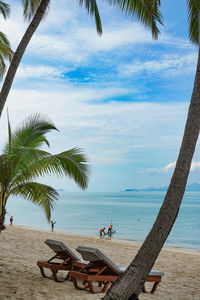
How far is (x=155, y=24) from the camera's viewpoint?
8008mm

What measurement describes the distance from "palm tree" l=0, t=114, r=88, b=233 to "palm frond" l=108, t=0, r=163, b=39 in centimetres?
301

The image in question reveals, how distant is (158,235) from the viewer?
4.20 meters

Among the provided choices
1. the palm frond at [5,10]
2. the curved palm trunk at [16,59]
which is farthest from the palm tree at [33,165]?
the palm frond at [5,10]

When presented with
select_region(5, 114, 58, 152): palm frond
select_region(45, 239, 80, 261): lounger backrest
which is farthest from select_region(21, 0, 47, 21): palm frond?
select_region(45, 239, 80, 261): lounger backrest

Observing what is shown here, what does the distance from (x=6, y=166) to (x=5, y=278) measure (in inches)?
83.7

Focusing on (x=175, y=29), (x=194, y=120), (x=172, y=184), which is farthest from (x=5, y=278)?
(x=175, y=29)

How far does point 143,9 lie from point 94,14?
1.28 metres

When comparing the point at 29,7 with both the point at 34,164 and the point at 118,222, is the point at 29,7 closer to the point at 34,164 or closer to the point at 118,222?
the point at 34,164

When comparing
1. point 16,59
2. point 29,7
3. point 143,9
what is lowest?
point 16,59

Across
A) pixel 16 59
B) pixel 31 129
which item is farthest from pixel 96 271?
pixel 16 59

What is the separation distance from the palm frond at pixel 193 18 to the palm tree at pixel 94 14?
0.96m

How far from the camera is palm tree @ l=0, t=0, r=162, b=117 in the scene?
6.59 meters

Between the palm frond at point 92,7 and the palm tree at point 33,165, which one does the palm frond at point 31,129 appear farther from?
the palm frond at point 92,7

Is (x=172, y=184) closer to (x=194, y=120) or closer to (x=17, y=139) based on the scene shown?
(x=194, y=120)
